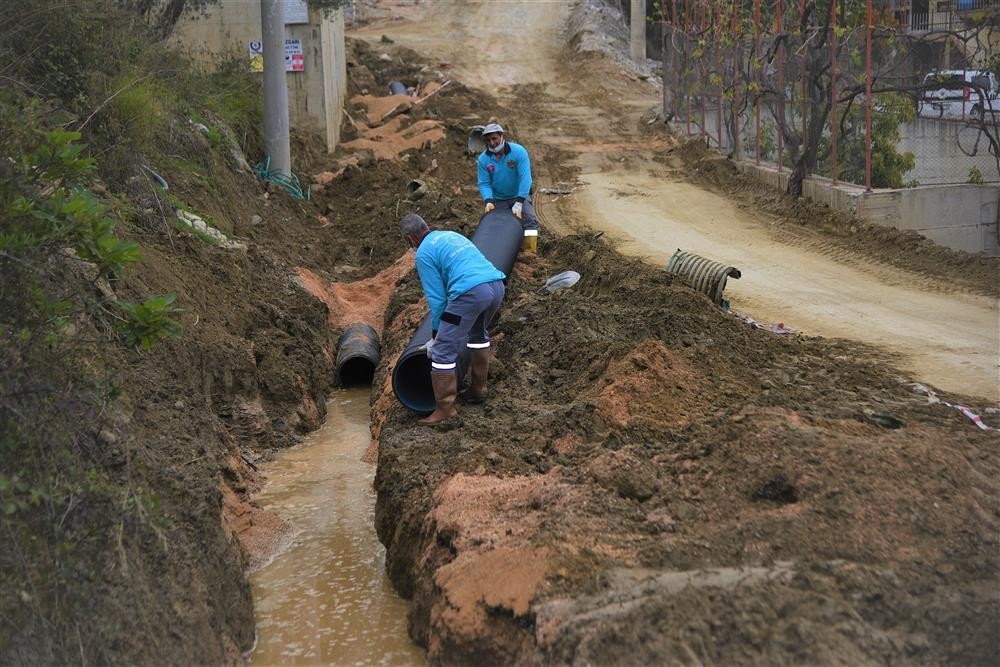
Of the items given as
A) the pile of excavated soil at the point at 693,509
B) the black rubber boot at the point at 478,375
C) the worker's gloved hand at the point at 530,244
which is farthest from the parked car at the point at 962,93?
the black rubber boot at the point at 478,375

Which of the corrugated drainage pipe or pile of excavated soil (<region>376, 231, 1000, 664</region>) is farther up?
pile of excavated soil (<region>376, 231, 1000, 664</region>)

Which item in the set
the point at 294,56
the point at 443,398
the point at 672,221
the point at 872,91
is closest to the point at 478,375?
the point at 443,398

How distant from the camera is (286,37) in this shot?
18.8 meters

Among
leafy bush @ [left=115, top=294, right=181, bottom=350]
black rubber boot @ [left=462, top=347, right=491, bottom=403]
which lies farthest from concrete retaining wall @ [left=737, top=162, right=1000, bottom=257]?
leafy bush @ [left=115, top=294, right=181, bottom=350]

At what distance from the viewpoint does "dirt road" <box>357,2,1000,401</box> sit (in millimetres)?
9203

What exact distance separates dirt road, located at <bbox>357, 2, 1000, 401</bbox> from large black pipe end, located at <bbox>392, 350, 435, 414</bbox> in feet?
11.8

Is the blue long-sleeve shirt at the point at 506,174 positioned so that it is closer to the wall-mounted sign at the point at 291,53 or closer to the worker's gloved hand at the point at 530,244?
the worker's gloved hand at the point at 530,244

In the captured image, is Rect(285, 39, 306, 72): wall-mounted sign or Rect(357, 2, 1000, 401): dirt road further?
Rect(285, 39, 306, 72): wall-mounted sign

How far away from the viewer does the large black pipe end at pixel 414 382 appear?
8.30m

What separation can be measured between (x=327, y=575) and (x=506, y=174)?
5674 mm

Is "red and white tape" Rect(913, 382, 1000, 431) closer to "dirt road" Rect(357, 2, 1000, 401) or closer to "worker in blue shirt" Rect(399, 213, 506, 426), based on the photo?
"dirt road" Rect(357, 2, 1000, 401)

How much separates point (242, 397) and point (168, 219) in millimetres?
2511

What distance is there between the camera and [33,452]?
4.77 meters

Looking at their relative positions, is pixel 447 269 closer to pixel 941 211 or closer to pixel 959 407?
pixel 959 407
